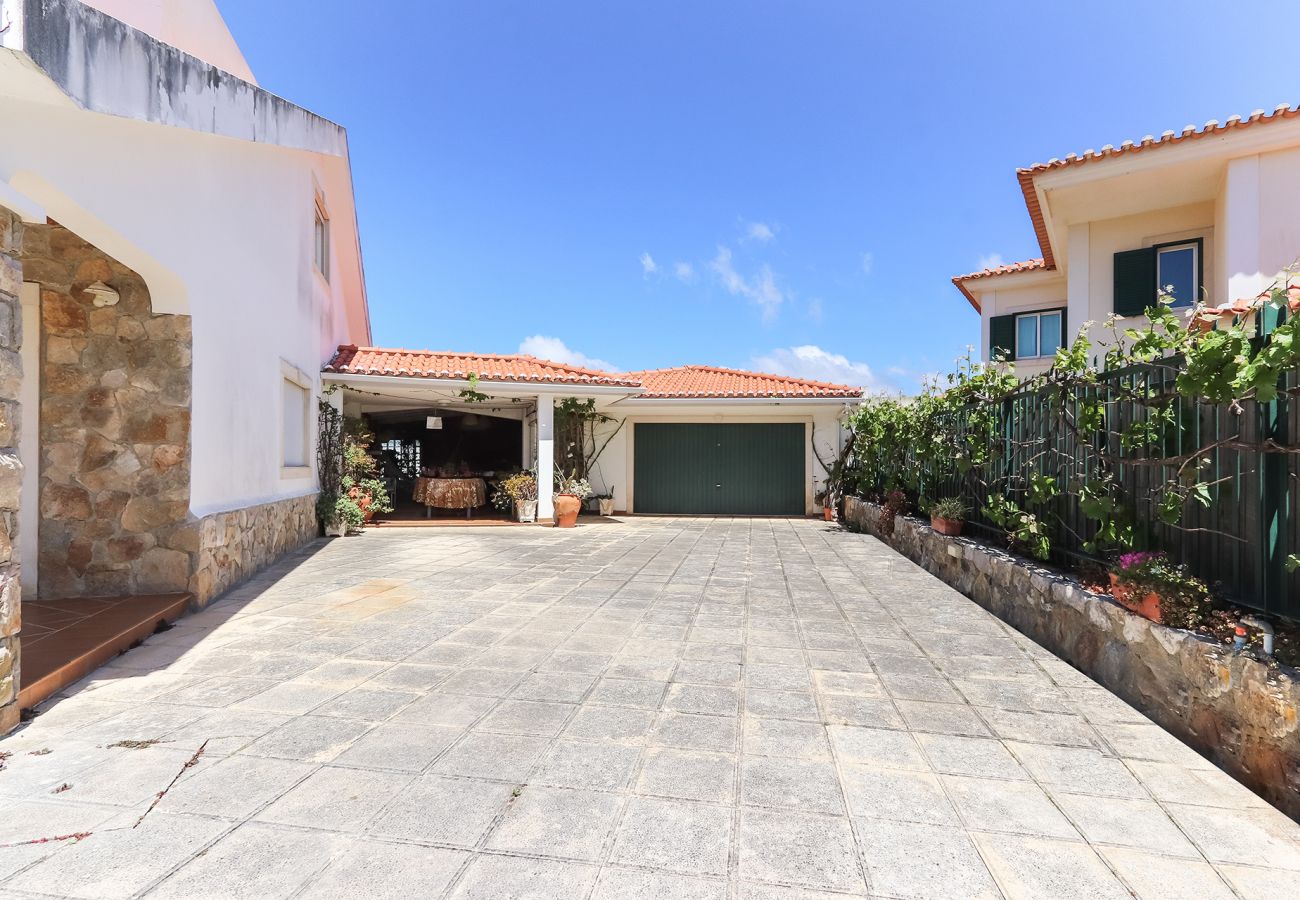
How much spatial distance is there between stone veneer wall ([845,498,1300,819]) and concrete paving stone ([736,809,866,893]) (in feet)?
5.47

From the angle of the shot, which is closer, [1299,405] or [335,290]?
[1299,405]

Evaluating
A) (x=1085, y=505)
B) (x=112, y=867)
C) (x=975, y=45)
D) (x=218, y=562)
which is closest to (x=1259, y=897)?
(x=1085, y=505)

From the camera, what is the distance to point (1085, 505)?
3.84m

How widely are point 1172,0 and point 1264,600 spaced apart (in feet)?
23.9

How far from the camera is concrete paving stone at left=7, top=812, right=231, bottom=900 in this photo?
5.84ft

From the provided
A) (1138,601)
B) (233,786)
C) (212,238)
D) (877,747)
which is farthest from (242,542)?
(1138,601)

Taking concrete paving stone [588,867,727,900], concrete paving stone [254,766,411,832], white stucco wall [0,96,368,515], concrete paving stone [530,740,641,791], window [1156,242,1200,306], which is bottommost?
concrete paving stone [588,867,727,900]

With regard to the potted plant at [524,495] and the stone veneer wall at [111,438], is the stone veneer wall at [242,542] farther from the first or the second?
the potted plant at [524,495]

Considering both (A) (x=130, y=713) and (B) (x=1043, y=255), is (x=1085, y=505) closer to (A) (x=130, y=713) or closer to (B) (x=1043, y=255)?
(A) (x=130, y=713)

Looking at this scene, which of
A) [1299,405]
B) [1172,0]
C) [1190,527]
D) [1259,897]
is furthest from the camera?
[1172,0]

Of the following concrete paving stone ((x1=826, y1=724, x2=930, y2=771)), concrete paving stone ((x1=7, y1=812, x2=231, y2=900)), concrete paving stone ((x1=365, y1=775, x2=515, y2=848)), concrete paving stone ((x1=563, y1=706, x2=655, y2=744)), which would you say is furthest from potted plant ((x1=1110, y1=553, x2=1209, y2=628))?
concrete paving stone ((x1=7, y1=812, x2=231, y2=900))

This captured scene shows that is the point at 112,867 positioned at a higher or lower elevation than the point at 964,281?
lower

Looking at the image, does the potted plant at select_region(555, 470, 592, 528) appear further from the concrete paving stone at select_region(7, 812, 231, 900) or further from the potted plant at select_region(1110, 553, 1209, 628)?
the concrete paving stone at select_region(7, 812, 231, 900)

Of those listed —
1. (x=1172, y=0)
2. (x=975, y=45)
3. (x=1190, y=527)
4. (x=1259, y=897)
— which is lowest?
(x=1259, y=897)
